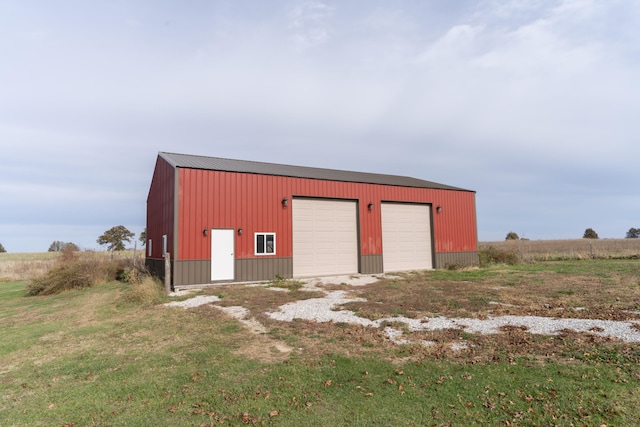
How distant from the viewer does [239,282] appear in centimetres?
1361

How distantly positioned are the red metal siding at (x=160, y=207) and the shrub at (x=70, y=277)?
2406 mm

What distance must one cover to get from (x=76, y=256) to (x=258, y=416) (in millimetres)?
17895

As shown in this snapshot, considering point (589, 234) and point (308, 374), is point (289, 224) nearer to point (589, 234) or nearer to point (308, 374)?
point (308, 374)

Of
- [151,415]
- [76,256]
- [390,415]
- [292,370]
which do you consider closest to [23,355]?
[151,415]

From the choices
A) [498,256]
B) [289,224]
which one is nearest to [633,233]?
[498,256]

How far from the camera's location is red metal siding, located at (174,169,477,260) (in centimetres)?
1307

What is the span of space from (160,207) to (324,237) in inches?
303

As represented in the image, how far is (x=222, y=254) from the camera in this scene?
1349 centimetres

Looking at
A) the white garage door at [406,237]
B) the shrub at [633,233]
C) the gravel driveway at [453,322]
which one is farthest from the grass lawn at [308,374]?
the shrub at [633,233]

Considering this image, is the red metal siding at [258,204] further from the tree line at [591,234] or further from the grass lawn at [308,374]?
the tree line at [591,234]

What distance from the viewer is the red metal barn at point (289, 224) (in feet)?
43.2

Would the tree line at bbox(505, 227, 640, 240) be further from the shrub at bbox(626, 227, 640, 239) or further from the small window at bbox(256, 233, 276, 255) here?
the small window at bbox(256, 233, 276, 255)

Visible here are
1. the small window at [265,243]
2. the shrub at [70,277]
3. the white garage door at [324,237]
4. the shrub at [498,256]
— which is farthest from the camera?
the shrub at [498,256]

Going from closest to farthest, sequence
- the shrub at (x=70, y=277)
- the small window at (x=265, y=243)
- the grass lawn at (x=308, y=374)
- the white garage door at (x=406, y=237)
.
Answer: the grass lawn at (x=308, y=374) < the shrub at (x=70, y=277) < the small window at (x=265, y=243) < the white garage door at (x=406, y=237)
